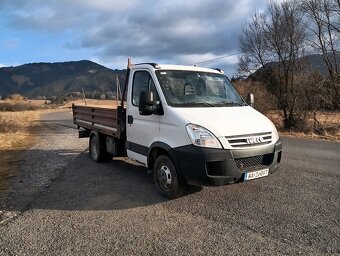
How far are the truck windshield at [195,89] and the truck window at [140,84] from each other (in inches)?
8.7

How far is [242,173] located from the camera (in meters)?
5.47

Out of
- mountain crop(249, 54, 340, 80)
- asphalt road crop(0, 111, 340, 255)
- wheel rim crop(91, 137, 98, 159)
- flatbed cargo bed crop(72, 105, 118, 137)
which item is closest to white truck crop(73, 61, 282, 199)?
flatbed cargo bed crop(72, 105, 118, 137)

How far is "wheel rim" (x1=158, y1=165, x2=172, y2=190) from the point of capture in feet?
19.7

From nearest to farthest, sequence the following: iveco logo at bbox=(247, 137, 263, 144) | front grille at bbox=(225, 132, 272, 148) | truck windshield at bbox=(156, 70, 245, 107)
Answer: front grille at bbox=(225, 132, 272, 148) < iveco logo at bbox=(247, 137, 263, 144) < truck windshield at bbox=(156, 70, 245, 107)

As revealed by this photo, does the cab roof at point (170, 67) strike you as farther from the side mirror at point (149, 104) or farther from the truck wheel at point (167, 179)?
the truck wheel at point (167, 179)

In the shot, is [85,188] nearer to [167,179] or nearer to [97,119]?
[167,179]

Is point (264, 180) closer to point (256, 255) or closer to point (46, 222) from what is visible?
point (256, 255)

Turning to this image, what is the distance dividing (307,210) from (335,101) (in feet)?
59.0

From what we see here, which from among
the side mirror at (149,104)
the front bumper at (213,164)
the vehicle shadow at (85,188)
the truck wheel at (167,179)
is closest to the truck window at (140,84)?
the side mirror at (149,104)

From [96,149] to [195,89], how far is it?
3.88m

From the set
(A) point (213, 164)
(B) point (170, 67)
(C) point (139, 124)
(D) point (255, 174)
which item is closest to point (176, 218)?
(A) point (213, 164)

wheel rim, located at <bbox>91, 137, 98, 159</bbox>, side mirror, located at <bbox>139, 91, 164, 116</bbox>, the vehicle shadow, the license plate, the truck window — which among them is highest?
A: the truck window

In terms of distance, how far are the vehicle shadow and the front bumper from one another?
86 cm

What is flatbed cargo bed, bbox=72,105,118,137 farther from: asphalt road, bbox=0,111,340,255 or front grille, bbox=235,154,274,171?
front grille, bbox=235,154,274,171
